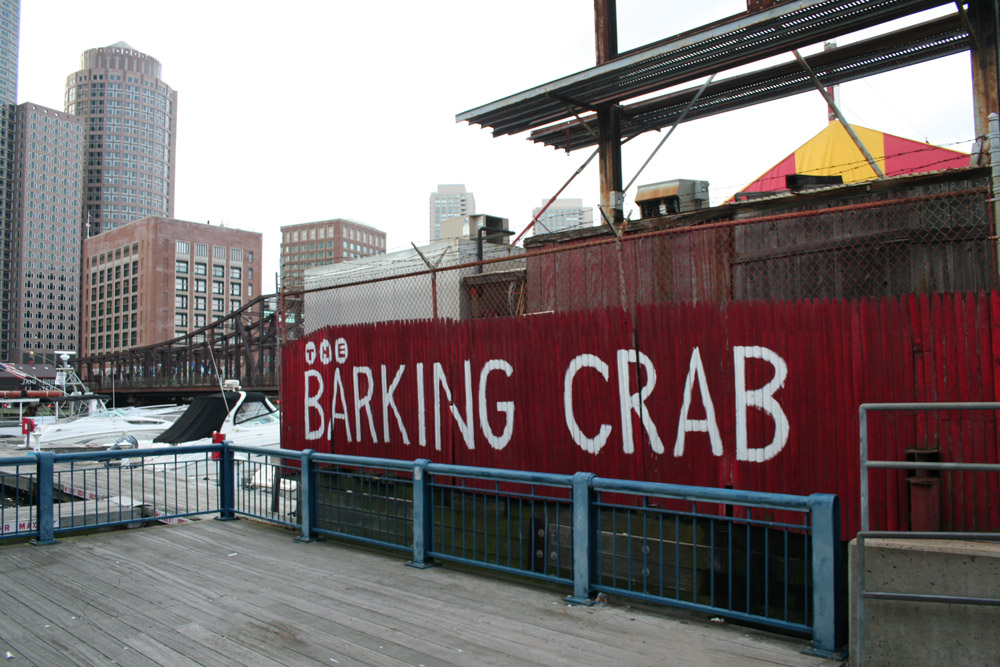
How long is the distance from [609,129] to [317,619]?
35.5 ft

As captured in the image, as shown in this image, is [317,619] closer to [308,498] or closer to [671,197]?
[308,498]

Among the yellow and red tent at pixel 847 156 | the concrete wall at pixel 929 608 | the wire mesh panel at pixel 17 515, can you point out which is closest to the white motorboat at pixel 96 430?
the wire mesh panel at pixel 17 515

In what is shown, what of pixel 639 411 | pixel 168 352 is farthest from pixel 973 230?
pixel 168 352

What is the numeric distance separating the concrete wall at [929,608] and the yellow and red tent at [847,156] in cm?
1645

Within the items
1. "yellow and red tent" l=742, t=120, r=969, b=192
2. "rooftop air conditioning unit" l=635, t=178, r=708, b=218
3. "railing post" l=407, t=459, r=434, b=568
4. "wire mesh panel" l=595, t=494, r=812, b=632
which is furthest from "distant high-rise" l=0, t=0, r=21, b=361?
"wire mesh panel" l=595, t=494, r=812, b=632

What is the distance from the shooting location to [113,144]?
615 ft

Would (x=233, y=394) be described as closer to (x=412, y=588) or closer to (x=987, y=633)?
(x=412, y=588)

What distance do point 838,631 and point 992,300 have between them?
2881 mm

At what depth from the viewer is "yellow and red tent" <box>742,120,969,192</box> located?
63.6 feet

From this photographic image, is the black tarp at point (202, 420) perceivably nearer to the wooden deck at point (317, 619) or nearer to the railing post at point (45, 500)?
the railing post at point (45, 500)

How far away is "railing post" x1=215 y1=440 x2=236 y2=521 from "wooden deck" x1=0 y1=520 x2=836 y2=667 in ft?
6.59

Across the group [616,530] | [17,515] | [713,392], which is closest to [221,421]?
[17,515]

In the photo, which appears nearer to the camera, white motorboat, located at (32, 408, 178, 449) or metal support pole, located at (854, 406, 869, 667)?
metal support pole, located at (854, 406, 869, 667)

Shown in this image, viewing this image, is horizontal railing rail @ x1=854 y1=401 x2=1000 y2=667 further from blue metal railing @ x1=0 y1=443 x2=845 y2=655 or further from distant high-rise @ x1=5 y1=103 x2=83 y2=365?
distant high-rise @ x1=5 y1=103 x2=83 y2=365
